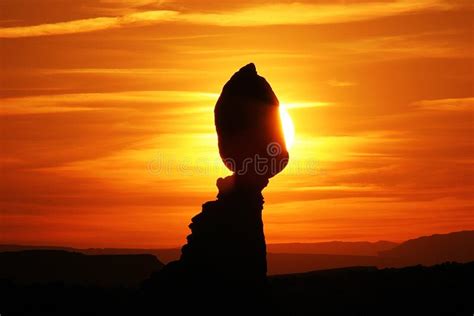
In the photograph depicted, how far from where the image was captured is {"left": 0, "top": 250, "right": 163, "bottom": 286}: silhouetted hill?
118125 mm

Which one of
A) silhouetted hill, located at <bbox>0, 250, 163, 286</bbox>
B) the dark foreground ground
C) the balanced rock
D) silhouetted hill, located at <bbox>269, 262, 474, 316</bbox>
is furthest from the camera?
silhouetted hill, located at <bbox>0, 250, 163, 286</bbox>

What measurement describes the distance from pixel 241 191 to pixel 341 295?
678 inches

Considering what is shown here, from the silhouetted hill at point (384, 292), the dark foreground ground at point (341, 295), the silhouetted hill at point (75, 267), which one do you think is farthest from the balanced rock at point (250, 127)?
the silhouetted hill at point (75, 267)

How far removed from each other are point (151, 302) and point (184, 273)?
8.49 ft

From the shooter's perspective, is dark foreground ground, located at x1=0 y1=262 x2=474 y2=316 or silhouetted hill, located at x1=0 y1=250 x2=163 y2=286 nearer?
dark foreground ground, located at x1=0 y1=262 x2=474 y2=316

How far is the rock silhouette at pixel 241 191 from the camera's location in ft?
177

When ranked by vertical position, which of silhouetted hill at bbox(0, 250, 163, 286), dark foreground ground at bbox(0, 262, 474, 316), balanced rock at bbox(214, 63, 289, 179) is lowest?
dark foreground ground at bbox(0, 262, 474, 316)

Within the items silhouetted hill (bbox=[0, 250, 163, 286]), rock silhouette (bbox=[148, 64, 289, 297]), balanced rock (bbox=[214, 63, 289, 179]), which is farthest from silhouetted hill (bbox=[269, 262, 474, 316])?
silhouetted hill (bbox=[0, 250, 163, 286])

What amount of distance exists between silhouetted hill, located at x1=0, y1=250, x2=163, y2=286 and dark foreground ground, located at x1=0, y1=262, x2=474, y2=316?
140ft

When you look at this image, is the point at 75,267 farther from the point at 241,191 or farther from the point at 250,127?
the point at 250,127

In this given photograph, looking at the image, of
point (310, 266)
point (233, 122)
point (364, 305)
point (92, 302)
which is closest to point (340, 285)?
point (364, 305)

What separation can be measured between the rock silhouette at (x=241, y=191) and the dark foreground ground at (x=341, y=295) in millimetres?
6493

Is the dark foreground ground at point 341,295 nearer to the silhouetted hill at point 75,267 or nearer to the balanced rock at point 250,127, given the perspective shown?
the balanced rock at point 250,127

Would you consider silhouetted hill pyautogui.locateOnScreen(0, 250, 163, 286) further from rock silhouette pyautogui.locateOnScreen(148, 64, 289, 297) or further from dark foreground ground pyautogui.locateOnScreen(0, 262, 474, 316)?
rock silhouette pyautogui.locateOnScreen(148, 64, 289, 297)
